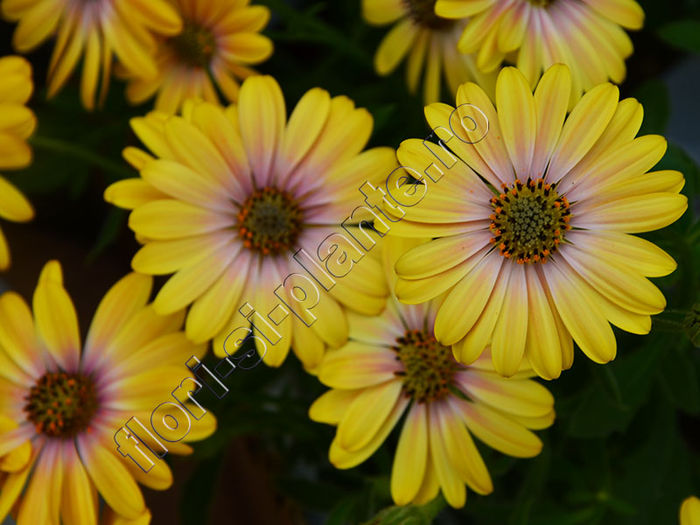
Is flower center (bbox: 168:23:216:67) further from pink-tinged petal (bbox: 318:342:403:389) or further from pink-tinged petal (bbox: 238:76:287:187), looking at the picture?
pink-tinged petal (bbox: 318:342:403:389)

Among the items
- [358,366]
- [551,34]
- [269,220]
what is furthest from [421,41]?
[358,366]

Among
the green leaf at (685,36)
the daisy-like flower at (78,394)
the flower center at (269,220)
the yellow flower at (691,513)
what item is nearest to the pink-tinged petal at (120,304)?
the daisy-like flower at (78,394)

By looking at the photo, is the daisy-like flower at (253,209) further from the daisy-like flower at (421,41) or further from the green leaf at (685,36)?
the green leaf at (685,36)

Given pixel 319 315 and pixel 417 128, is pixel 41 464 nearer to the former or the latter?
pixel 319 315

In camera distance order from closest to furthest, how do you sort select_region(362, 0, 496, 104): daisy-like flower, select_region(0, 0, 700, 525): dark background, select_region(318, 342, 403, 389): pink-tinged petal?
select_region(318, 342, 403, 389): pink-tinged petal → select_region(0, 0, 700, 525): dark background → select_region(362, 0, 496, 104): daisy-like flower

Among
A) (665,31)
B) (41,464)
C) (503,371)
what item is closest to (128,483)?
(41,464)

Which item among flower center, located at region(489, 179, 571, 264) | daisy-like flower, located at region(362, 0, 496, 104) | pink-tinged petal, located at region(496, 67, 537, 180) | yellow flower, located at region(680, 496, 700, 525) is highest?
daisy-like flower, located at region(362, 0, 496, 104)

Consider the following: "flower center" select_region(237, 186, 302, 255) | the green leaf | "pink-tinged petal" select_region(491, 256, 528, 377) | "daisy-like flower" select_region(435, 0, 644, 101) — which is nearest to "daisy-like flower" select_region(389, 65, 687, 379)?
"pink-tinged petal" select_region(491, 256, 528, 377)
